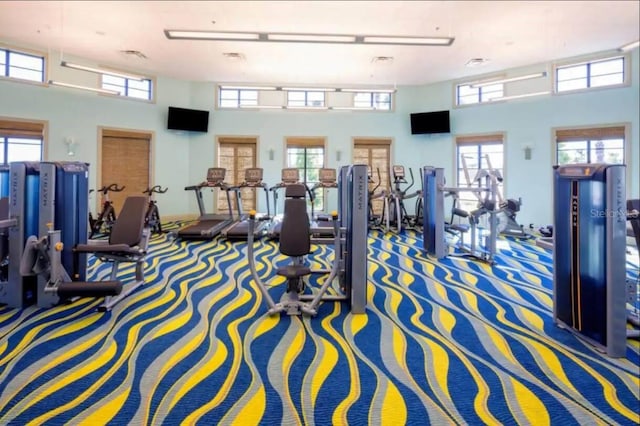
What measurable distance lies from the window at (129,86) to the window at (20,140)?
1.97m

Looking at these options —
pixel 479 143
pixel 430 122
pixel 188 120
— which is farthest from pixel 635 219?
pixel 188 120

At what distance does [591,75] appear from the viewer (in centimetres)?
796

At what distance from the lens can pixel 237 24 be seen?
642 centimetres

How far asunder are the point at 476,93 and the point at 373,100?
290cm

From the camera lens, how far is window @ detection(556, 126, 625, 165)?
7668mm

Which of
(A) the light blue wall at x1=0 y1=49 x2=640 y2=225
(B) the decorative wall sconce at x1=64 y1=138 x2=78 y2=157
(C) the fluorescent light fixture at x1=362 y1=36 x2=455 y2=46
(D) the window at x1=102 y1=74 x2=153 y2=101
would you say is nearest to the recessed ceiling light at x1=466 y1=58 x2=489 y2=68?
(A) the light blue wall at x1=0 y1=49 x2=640 y2=225

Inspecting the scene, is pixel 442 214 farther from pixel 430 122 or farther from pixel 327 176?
pixel 430 122

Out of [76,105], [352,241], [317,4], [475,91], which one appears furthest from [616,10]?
[76,105]

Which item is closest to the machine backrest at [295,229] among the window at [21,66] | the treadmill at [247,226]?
the treadmill at [247,226]

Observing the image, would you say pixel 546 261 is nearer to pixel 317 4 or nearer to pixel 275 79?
pixel 317 4

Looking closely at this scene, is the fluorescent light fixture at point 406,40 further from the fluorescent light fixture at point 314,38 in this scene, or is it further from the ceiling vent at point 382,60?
the ceiling vent at point 382,60

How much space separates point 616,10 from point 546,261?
14.7 ft

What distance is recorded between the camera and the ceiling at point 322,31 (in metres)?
5.75

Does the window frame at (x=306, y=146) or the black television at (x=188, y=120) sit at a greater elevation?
the black television at (x=188, y=120)
